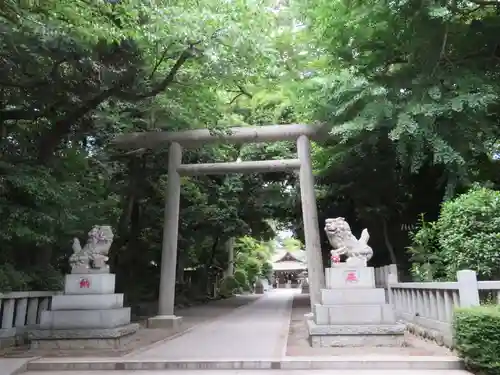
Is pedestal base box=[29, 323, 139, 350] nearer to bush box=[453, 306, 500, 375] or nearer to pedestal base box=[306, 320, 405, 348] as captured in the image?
pedestal base box=[306, 320, 405, 348]

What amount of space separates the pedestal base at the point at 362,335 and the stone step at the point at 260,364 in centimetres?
114

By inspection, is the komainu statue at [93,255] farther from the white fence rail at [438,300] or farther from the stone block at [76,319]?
the white fence rail at [438,300]

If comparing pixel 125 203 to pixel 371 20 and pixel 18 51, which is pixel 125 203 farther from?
pixel 371 20

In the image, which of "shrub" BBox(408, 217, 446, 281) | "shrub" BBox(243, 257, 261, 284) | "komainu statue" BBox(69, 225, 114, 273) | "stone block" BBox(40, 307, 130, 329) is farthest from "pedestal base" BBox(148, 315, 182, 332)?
"shrub" BBox(243, 257, 261, 284)

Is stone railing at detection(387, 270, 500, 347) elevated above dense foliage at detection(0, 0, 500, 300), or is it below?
below

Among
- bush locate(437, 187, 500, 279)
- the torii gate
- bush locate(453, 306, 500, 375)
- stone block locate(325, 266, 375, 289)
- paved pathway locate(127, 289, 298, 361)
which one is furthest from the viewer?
the torii gate

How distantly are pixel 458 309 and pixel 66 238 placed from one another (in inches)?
361

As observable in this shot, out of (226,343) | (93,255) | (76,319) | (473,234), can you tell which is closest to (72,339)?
(76,319)

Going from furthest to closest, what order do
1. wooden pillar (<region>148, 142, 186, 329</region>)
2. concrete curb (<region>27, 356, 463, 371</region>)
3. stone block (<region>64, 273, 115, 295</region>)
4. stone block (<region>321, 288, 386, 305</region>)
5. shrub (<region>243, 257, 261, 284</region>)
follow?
shrub (<region>243, 257, 261, 284</region>)
wooden pillar (<region>148, 142, 186, 329</region>)
stone block (<region>64, 273, 115, 295</region>)
stone block (<region>321, 288, 386, 305</region>)
concrete curb (<region>27, 356, 463, 371</region>)

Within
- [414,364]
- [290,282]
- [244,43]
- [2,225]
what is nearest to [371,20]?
[244,43]

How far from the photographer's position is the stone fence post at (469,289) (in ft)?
23.0

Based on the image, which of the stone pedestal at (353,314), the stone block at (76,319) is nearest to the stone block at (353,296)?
the stone pedestal at (353,314)

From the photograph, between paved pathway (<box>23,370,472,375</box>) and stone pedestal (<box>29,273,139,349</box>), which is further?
stone pedestal (<box>29,273,139,349</box>)

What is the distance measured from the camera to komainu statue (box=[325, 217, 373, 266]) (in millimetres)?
8898
